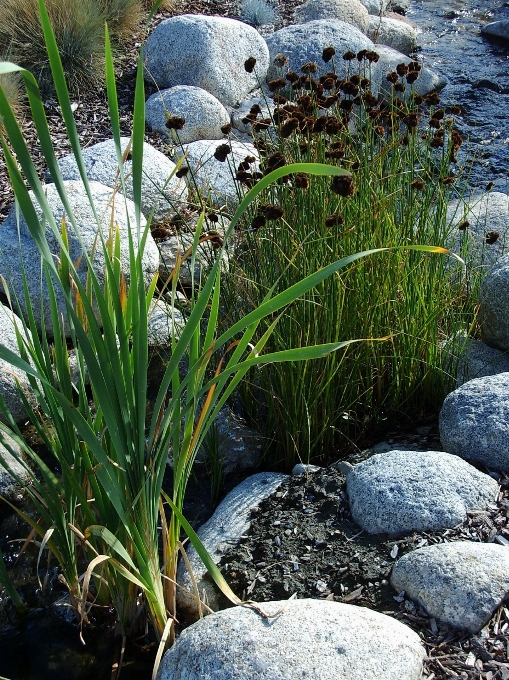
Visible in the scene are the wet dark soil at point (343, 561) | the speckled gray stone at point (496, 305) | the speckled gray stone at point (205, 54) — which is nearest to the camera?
the wet dark soil at point (343, 561)

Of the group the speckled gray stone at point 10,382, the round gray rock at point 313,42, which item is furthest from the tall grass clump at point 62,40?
the speckled gray stone at point 10,382

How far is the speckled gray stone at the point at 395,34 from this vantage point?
30.3 ft

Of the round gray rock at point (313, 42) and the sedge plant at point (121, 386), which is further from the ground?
the sedge plant at point (121, 386)

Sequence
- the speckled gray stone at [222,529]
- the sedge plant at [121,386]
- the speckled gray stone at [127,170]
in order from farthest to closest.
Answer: the speckled gray stone at [127,170] → the speckled gray stone at [222,529] → the sedge plant at [121,386]

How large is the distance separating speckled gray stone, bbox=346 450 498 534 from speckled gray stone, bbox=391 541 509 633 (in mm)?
202

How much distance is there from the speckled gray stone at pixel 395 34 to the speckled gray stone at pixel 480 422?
7.30m

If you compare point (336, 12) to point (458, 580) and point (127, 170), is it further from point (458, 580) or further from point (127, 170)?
point (458, 580)

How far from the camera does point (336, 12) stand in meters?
9.04

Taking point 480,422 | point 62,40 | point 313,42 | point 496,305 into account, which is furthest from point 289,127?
point 313,42

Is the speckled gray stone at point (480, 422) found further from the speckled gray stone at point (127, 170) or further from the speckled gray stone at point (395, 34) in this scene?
the speckled gray stone at point (395, 34)

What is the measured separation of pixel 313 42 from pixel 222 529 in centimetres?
627

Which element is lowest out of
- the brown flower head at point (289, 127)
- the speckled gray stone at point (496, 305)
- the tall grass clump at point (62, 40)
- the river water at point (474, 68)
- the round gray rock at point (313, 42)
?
the river water at point (474, 68)

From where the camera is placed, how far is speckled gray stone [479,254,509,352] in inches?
143

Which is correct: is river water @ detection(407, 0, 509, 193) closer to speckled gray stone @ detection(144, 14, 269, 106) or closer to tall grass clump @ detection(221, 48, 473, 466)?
speckled gray stone @ detection(144, 14, 269, 106)
